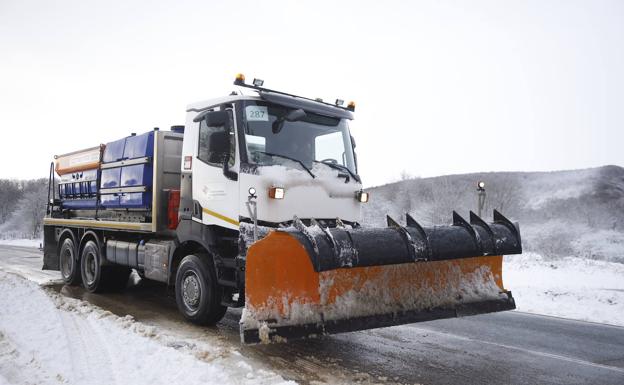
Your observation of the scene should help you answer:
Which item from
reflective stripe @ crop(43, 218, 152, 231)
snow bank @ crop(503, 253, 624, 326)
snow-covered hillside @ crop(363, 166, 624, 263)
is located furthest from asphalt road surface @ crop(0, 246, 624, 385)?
snow-covered hillside @ crop(363, 166, 624, 263)

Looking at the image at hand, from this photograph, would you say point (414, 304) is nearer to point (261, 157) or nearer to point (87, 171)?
point (261, 157)

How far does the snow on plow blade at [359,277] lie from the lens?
14.4ft

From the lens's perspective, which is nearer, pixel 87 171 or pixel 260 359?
pixel 260 359

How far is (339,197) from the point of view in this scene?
618cm

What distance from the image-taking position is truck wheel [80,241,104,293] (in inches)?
355

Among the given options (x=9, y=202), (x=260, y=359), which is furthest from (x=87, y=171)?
(x=9, y=202)

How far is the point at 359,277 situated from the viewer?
4902 millimetres

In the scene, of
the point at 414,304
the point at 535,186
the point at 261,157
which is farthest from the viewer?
the point at 535,186

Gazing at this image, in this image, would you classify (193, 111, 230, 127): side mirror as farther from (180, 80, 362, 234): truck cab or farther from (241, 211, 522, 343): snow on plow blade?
(241, 211, 522, 343): snow on plow blade

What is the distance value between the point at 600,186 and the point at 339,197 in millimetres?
65864

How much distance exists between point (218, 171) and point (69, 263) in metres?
6.26

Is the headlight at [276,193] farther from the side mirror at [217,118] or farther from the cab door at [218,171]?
the side mirror at [217,118]

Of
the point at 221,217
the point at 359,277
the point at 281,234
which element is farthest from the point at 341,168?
the point at 281,234

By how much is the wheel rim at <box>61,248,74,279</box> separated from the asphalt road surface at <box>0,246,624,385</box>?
10.7 feet
